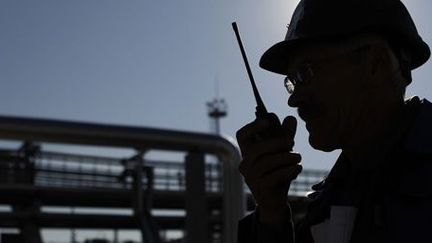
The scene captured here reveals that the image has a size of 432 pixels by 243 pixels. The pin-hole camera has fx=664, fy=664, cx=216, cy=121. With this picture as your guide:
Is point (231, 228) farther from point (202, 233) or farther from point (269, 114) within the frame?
point (269, 114)

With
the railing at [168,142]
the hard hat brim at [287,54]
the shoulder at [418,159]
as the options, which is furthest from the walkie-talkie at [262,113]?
the railing at [168,142]

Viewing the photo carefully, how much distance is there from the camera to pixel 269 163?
3.96ft

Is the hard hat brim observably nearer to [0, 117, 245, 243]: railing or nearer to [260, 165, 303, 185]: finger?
[260, 165, 303, 185]: finger

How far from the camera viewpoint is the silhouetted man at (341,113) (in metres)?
1.21

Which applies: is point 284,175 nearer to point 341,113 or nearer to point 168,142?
point 341,113

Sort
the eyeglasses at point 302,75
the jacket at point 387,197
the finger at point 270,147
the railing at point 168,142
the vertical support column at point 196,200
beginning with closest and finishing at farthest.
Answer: the jacket at point 387,197 < the finger at point 270,147 < the eyeglasses at point 302,75 < the railing at point 168,142 < the vertical support column at point 196,200

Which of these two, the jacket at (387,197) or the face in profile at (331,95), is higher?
the face in profile at (331,95)

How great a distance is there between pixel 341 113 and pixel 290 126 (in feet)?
0.37

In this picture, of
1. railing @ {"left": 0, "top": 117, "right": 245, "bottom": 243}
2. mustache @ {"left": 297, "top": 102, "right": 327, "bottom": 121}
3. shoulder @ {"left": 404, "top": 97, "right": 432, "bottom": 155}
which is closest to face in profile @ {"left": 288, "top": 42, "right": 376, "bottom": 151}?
mustache @ {"left": 297, "top": 102, "right": 327, "bottom": 121}

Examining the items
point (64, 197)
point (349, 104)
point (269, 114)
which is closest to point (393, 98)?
point (349, 104)

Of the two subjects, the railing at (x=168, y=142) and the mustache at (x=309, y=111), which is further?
the railing at (x=168, y=142)

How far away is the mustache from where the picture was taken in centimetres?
127

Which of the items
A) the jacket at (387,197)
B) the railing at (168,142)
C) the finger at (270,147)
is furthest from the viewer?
the railing at (168,142)

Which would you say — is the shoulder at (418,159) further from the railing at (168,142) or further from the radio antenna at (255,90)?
the railing at (168,142)
